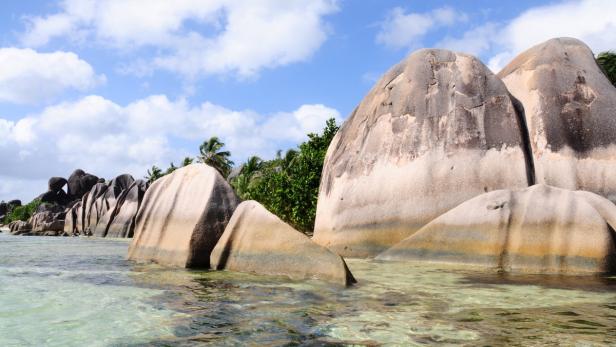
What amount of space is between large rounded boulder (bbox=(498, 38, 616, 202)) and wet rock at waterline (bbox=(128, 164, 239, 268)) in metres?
6.90

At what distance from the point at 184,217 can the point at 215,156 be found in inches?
1440

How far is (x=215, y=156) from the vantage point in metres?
45.7

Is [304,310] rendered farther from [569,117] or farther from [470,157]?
[569,117]

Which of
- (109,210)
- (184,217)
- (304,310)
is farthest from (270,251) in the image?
(109,210)

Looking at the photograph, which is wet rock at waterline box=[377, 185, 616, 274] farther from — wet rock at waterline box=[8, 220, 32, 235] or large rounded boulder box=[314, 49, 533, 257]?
wet rock at waterline box=[8, 220, 32, 235]

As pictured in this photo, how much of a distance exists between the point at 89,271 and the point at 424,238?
611cm

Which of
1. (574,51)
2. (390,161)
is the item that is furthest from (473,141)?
(574,51)

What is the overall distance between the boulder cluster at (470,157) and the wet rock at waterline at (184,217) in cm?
365

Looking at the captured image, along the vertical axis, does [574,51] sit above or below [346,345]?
above

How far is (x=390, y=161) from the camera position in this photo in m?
12.6

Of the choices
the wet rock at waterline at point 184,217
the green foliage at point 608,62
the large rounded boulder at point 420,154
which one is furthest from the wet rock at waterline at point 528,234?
the green foliage at point 608,62

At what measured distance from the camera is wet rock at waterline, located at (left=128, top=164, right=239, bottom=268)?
9.24m

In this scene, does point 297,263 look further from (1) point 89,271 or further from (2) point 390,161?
(2) point 390,161

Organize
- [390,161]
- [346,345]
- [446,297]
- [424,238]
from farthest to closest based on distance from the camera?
[390,161], [424,238], [446,297], [346,345]
